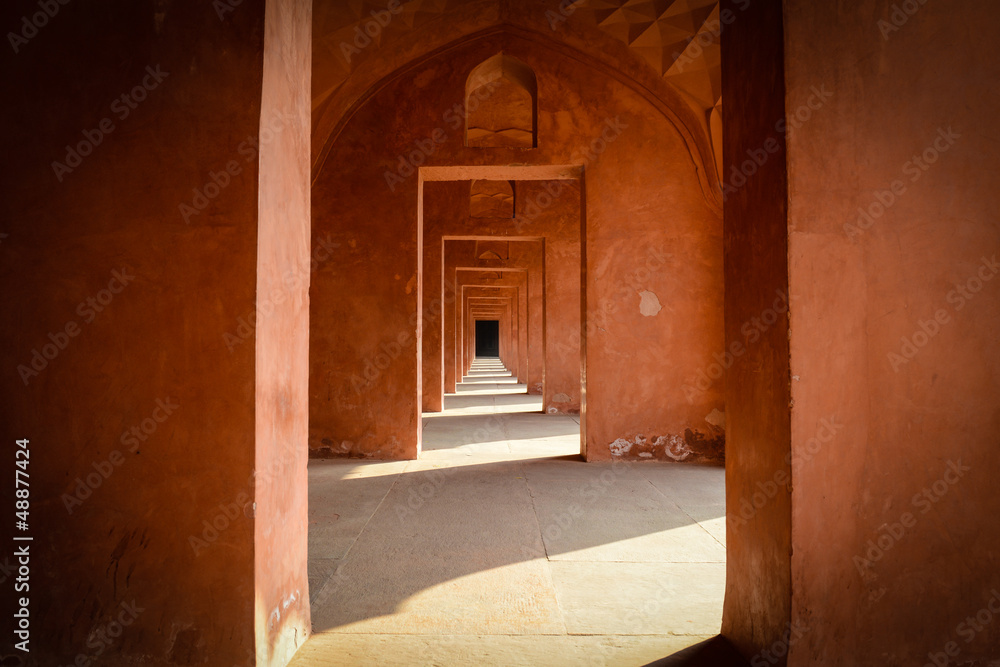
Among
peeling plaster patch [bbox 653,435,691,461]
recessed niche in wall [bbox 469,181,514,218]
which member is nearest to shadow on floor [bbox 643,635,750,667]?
peeling plaster patch [bbox 653,435,691,461]

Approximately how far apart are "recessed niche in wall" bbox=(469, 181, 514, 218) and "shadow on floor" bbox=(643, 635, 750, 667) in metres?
11.5

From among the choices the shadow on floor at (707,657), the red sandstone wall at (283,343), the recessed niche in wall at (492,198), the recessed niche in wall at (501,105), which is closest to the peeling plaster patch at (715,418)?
the recessed niche in wall at (501,105)

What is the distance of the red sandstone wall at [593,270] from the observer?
21.5ft

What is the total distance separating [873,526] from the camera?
2.00 metres

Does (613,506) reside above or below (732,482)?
below

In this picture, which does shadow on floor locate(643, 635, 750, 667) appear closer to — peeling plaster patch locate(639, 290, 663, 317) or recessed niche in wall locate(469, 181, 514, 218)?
peeling plaster patch locate(639, 290, 663, 317)

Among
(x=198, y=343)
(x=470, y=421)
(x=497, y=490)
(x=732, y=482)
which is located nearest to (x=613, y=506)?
(x=497, y=490)

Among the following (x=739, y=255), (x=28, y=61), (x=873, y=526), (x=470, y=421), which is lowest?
(x=470, y=421)

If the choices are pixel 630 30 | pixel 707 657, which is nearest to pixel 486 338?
pixel 630 30

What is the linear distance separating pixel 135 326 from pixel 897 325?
2.69 m

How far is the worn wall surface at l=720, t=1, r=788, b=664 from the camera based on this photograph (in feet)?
6.56

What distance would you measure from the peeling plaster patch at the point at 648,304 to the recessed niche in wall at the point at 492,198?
7149 millimetres

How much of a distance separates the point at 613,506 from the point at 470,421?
5276 mm

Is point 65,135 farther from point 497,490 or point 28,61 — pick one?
point 497,490
